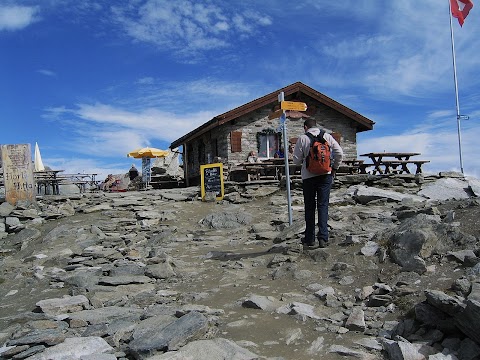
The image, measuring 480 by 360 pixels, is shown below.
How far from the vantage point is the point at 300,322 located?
3.60 metres

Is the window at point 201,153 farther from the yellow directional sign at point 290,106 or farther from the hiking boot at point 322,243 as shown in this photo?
the hiking boot at point 322,243

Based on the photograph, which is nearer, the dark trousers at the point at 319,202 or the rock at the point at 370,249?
the rock at the point at 370,249

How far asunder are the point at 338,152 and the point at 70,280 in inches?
174

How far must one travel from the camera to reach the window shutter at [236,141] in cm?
1775

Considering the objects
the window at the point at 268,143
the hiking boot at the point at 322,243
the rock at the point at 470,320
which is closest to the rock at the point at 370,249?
the hiking boot at the point at 322,243

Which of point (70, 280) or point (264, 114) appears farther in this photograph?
point (264, 114)

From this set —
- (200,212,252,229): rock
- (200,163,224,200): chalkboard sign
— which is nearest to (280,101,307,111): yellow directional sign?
(200,212,252,229): rock

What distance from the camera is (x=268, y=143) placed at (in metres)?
18.8

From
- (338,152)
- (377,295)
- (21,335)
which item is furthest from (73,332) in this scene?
(338,152)

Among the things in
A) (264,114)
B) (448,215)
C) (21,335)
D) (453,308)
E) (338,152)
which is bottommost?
(21,335)

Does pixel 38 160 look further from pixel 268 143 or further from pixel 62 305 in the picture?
pixel 62 305

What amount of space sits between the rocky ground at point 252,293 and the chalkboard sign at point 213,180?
4601mm

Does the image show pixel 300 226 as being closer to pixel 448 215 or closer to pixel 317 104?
pixel 448 215

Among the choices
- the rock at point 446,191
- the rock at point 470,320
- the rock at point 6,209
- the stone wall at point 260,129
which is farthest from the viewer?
the stone wall at point 260,129
